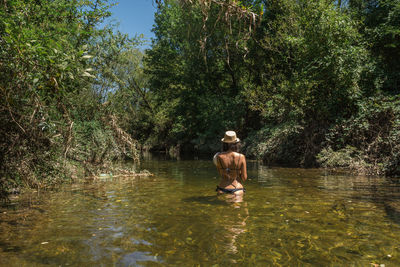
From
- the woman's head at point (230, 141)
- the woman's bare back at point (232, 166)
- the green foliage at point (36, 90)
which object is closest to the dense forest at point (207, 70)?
the green foliage at point (36, 90)

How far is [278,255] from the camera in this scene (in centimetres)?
455

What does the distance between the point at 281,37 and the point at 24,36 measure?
873 inches

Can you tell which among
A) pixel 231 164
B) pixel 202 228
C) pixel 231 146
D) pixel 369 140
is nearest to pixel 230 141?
pixel 231 146

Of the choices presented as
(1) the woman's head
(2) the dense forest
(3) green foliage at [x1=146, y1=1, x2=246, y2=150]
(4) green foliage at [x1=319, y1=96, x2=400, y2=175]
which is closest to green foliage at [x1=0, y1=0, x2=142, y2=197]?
(2) the dense forest

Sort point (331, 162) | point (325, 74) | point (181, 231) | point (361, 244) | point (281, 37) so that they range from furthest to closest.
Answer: point (281, 37)
point (325, 74)
point (331, 162)
point (181, 231)
point (361, 244)

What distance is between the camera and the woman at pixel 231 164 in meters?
8.52

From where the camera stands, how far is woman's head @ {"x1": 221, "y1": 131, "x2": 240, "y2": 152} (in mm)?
8508

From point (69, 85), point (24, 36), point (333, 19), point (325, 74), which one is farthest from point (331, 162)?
point (24, 36)

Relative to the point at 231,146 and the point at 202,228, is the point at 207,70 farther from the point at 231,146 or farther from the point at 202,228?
the point at 202,228

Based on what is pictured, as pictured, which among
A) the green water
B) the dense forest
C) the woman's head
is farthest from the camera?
the woman's head

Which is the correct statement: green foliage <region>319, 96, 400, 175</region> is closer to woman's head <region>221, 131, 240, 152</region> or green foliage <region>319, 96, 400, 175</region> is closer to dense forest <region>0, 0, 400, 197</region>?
dense forest <region>0, 0, 400, 197</region>

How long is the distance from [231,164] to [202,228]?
2921 millimetres

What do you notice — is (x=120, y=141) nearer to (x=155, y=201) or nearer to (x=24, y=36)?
(x=155, y=201)

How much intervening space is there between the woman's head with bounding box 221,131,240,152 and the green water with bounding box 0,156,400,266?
4.57 feet
